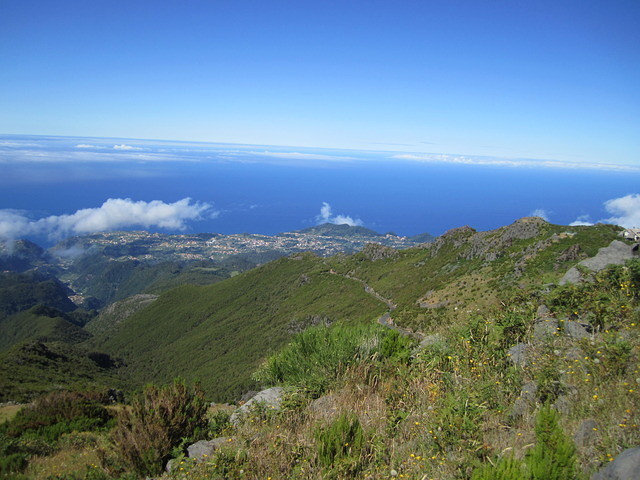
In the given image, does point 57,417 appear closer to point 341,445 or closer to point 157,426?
point 157,426

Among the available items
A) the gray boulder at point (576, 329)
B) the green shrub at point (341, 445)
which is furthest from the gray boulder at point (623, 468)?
the gray boulder at point (576, 329)

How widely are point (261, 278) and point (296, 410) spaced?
10277 cm

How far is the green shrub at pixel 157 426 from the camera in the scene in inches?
206

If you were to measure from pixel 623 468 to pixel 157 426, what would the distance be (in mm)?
5900

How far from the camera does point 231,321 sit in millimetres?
89562

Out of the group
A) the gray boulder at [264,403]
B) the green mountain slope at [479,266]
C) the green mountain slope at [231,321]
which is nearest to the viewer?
the gray boulder at [264,403]

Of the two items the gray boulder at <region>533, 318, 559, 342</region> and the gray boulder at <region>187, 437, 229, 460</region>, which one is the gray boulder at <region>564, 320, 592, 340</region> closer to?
the gray boulder at <region>533, 318, 559, 342</region>

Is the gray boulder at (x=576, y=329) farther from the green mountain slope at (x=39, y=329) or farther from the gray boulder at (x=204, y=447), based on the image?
the green mountain slope at (x=39, y=329)

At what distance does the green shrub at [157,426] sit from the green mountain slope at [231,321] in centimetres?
4573

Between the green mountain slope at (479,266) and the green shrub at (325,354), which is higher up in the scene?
the green shrub at (325,354)

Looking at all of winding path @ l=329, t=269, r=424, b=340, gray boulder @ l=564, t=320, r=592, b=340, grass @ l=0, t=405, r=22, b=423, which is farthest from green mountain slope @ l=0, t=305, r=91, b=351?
gray boulder @ l=564, t=320, r=592, b=340

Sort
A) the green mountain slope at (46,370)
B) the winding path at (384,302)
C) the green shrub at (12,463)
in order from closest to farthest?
the green shrub at (12,463) → the green mountain slope at (46,370) → the winding path at (384,302)

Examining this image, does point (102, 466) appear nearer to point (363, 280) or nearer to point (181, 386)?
point (181, 386)

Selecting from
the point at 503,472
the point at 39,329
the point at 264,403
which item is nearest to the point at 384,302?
the point at 264,403
